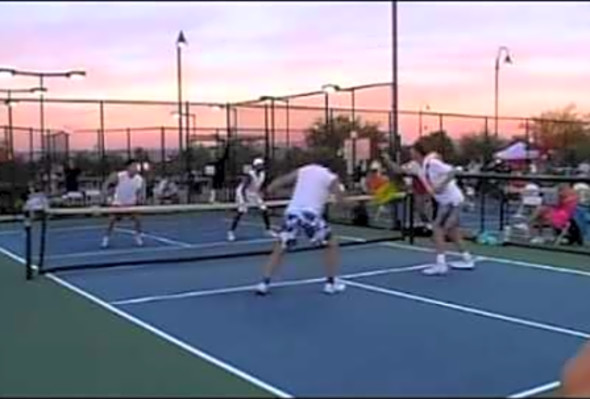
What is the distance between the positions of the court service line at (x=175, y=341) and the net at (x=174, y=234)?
3.60ft

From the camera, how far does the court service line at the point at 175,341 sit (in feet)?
17.8

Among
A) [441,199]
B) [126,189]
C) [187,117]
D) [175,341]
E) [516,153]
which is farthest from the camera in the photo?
[516,153]

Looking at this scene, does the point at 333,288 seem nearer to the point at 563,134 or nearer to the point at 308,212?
the point at 308,212

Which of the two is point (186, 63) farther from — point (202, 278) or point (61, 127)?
point (202, 278)

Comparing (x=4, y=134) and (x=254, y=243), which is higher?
(x=4, y=134)

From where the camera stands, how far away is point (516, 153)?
74.8 ft

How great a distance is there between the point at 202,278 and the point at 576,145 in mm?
17785

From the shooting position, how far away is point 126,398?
4887mm

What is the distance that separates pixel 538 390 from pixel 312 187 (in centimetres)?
398

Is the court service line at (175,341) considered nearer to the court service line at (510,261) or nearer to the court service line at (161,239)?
the court service line at (161,239)

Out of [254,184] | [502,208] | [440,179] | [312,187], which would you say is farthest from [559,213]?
[312,187]

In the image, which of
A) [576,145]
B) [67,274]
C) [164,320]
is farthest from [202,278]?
[576,145]

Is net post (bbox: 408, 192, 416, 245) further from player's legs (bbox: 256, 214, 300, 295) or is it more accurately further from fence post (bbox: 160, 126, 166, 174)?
fence post (bbox: 160, 126, 166, 174)

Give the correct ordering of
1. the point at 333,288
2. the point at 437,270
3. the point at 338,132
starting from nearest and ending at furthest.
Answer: the point at 333,288 → the point at 437,270 → the point at 338,132
